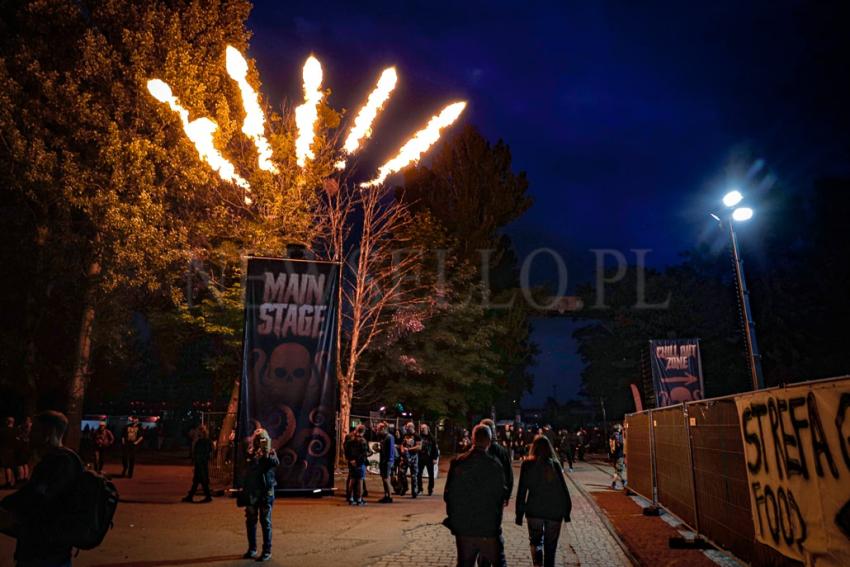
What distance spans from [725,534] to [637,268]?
44.6 m

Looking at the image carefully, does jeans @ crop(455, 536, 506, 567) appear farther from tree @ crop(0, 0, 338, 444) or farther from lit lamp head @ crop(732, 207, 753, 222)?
tree @ crop(0, 0, 338, 444)

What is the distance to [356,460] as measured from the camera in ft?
44.9

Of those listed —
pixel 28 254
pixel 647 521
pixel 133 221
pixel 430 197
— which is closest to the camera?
pixel 647 521

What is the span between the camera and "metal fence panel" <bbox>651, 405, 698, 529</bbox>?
31.5 feet

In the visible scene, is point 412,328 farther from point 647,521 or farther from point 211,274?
point 647,521

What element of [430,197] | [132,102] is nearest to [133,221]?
[132,102]

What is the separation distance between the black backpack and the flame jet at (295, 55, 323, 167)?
1336cm

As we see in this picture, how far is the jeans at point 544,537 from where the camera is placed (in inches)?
256

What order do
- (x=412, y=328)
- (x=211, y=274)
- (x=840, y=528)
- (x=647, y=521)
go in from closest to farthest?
(x=840, y=528), (x=647, y=521), (x=211, y=274), (x=412, y=328)

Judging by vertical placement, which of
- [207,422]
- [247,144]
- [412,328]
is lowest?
[207,422]

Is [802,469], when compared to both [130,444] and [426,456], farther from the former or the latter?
[130,444]

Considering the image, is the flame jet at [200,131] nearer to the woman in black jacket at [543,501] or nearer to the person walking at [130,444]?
the person walking at [130,444]

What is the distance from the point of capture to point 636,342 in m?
43.8

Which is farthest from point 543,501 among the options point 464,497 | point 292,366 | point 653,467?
point 292,366
